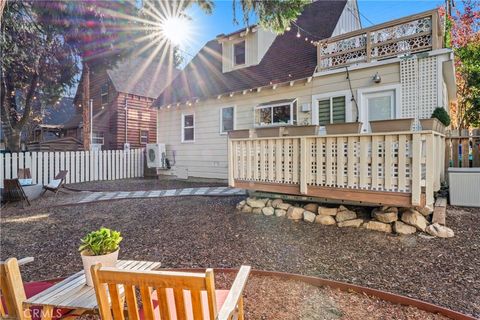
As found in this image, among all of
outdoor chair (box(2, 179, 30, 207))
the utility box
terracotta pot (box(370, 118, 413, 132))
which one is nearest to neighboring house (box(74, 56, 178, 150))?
outdoor chair (box(2, 179, 30, 207))

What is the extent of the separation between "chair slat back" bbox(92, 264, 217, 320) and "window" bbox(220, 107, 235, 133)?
9148 mm

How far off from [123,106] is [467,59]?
19.6m

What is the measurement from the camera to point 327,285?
2.88 metres

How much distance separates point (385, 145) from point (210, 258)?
117 inches

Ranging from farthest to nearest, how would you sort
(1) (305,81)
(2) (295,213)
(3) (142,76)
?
1. (3) (142,76)
2. (1) (305,81)
3. (2) (295,213)

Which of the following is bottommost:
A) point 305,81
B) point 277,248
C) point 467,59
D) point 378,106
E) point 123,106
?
point 277,248

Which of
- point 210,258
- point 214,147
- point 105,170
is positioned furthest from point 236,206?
point 105,170

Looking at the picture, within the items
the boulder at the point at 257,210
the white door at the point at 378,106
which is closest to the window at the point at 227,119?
the white door at the point at 378,106

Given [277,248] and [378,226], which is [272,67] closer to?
[378,226]

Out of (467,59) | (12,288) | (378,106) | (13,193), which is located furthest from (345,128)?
(467,59)

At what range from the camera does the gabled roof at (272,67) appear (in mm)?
9266

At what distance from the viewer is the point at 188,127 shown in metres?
12.0

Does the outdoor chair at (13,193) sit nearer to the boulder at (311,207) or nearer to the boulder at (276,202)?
the boulder at (276,202)

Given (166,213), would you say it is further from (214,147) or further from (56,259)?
(214,147)
